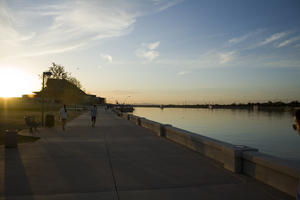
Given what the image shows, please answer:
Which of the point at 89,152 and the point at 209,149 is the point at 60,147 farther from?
the point at 209,149

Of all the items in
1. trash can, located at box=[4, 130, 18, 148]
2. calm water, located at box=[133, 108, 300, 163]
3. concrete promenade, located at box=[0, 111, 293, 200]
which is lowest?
calm water, located at box=[133, 108, 300, 163]

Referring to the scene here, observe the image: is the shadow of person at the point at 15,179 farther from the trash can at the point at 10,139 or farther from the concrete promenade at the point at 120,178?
the trash can at the point at 10,139

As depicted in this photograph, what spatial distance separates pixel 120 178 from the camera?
20.5 feet

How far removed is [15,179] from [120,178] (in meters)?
2.36

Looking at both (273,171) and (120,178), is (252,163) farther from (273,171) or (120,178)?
(120,178)

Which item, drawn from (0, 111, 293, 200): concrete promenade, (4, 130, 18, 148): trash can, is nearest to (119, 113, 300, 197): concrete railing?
(0, 111, 293, 200): concrete promenade

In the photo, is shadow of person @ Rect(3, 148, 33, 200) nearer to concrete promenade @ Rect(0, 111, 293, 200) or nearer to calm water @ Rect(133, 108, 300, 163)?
concrete promenade @ Rect(0, 111, 293, 200)

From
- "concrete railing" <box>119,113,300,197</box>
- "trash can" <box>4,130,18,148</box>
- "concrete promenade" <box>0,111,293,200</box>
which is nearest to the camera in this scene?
"concrete railing" <box>119,113,300,197</box>

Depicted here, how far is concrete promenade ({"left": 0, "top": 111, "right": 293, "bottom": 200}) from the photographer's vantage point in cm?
517

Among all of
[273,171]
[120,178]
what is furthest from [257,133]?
[120,178]

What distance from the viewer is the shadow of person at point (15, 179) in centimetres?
520

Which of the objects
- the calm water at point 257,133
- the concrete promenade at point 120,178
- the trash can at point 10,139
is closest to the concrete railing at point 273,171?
the concrete promenade at point 120,178

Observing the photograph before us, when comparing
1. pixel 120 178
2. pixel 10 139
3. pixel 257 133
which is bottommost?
pixel 257 133

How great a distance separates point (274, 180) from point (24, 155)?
7.53 metres
